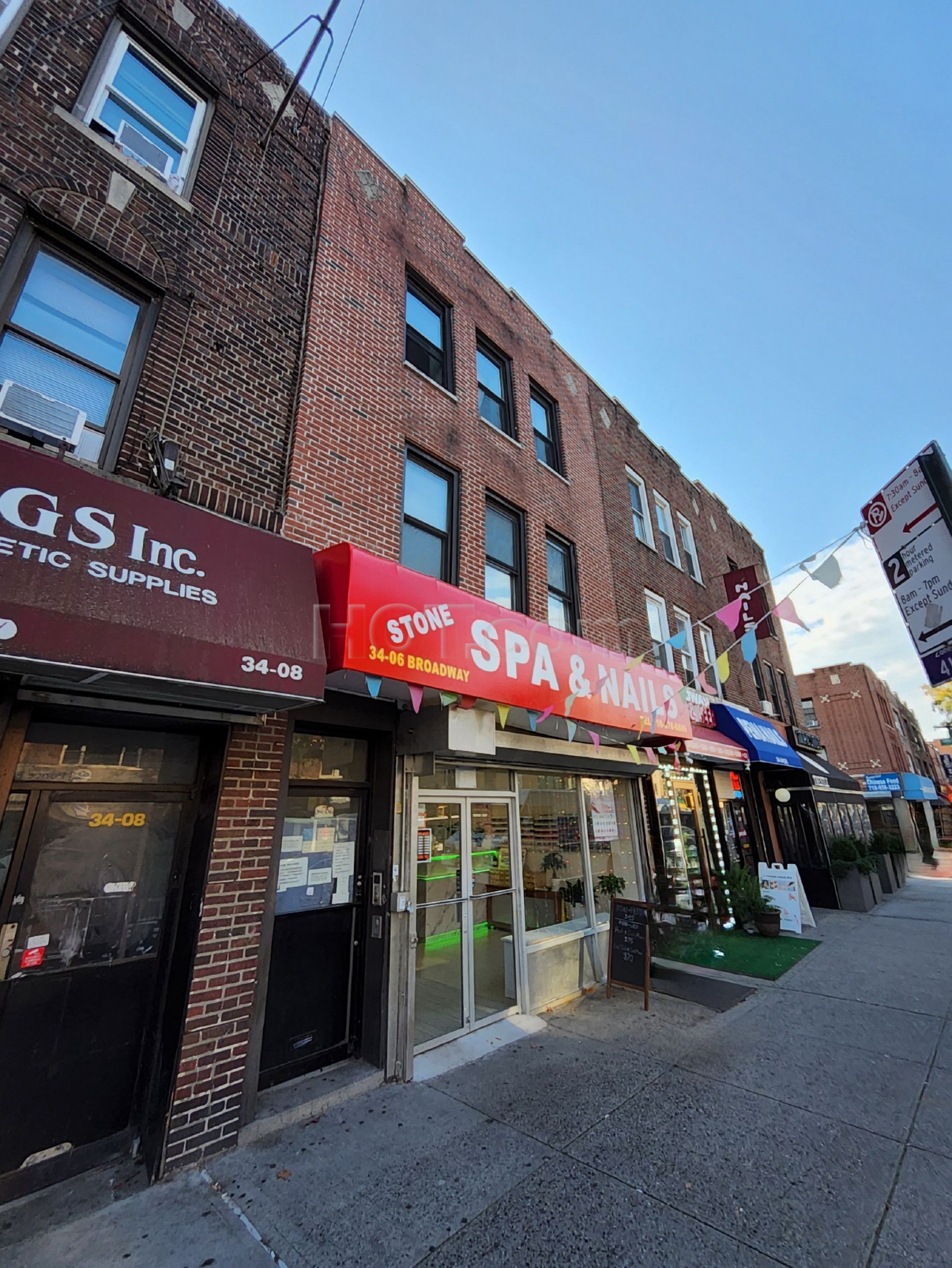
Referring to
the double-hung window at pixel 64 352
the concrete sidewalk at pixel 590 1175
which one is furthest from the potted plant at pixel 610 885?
the double-hung window at pixel 64 352

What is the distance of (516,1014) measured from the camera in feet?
20.3

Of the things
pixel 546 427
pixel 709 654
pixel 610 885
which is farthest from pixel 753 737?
pixel 546 427

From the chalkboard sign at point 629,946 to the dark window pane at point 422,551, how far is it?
4.89m

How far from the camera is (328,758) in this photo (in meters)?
5.25

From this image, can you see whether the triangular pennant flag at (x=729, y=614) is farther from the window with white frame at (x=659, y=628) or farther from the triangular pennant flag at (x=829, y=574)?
the window with white frame at (x=659, y=628)

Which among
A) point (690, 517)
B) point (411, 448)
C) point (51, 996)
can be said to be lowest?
point (51, 996)

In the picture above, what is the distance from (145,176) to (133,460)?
3013 millimetres

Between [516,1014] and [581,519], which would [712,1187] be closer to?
[516,1014]

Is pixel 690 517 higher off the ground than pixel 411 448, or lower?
higher

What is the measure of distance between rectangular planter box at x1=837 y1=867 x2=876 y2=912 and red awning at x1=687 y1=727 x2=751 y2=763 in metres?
4.60

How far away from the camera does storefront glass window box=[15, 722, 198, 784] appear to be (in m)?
3.66

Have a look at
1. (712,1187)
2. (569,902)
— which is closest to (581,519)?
(569,902)

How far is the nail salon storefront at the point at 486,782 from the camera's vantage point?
14.2 ft

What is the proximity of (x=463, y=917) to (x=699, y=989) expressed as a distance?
144 inches
